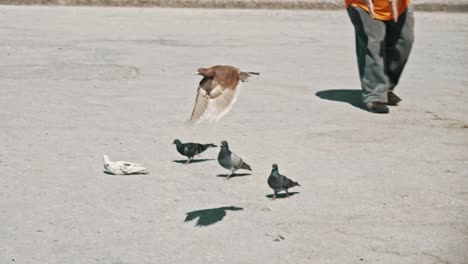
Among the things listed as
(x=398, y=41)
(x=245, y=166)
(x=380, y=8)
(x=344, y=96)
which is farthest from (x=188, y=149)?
(x=344, y=96)

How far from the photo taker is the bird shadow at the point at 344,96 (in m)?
11.0

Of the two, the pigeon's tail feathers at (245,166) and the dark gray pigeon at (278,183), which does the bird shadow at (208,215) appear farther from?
the pigeon's tail feathers at (245,166)

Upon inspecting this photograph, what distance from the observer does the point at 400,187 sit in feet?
24.4

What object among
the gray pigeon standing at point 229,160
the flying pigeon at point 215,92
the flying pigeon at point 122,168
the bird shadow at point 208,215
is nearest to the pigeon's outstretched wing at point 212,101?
the flying pigeon at point 215,92

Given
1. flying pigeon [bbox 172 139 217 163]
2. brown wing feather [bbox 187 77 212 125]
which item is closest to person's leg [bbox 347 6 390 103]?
flying pigeon [bbox 172 139 217 163]

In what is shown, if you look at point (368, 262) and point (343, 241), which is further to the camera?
point (343, 241)

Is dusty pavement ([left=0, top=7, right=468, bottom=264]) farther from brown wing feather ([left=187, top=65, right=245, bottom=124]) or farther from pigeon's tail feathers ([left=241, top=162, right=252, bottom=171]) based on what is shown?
brown wing feather ([left=187, top=65, right=245, bottom=124])

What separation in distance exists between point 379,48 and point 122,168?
12.2 feet

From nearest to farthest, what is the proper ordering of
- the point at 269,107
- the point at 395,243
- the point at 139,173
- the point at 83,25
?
the point at 395,243
the point at 139,173
the point at 269,107
the point at 83,25

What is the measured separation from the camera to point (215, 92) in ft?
21.9

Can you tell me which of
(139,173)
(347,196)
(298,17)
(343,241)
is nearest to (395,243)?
(343,241)

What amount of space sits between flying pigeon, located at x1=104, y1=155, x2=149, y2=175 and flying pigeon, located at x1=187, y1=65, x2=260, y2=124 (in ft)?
3.86

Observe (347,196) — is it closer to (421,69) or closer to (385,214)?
(385,214)

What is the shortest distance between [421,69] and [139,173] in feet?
21.9
